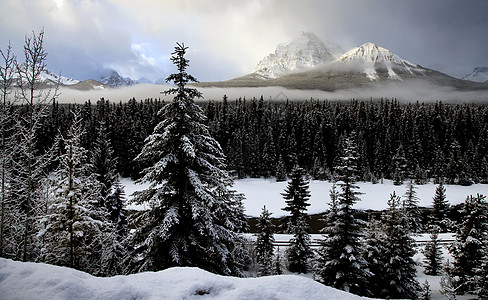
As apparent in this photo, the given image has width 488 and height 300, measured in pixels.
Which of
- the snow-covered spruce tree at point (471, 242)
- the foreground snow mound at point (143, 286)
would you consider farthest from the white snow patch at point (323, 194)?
the foreground snow mound at point (143, 286)

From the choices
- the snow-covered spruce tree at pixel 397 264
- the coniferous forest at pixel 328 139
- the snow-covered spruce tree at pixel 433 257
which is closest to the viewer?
the snow-covered spruce tree at pixel 397 264

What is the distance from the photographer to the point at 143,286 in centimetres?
502

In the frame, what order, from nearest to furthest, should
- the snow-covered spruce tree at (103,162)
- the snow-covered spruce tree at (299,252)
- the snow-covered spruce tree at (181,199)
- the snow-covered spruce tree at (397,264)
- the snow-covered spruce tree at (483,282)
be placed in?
the snow-covered spruce tree at (181,199)
the snow-covered spruce tree at (483,282)
the snow-covered spruce tree at (397,264)
the snow-covered spruce tree at (103,162)
the snow-covered spruce tree at (299,252)

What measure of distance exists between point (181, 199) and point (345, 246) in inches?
432

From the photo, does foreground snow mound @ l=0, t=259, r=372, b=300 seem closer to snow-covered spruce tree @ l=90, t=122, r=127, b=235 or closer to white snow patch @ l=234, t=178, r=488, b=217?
snow-covered spruce tree @ l=90, t=122, r=127, b=235

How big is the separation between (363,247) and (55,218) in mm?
17664

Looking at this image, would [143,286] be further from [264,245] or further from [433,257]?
[433,257]

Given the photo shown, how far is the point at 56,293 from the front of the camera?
14.8 ft

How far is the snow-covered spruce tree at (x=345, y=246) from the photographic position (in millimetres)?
15734

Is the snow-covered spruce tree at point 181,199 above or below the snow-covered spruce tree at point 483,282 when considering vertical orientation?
above

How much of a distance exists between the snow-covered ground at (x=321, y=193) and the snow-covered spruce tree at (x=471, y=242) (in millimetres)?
24191

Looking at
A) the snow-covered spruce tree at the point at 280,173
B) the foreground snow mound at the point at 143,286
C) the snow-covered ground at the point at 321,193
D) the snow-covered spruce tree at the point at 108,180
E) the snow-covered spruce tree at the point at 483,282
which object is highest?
the foreground snow mound at the point at 143,286

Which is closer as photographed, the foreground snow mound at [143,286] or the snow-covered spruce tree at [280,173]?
the foreground snow mound at [143,286]

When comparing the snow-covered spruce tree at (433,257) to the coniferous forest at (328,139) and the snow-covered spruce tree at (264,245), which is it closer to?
the snow-covered spruce tree at (264,245)
